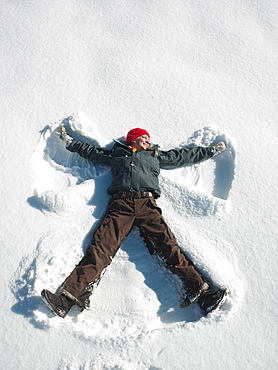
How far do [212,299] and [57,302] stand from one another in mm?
908

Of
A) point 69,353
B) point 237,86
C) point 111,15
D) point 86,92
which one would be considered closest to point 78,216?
point 69,353

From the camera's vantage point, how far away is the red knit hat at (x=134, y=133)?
104 inches

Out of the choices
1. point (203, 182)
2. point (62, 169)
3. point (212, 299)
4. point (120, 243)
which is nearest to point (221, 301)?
point (212, 299)

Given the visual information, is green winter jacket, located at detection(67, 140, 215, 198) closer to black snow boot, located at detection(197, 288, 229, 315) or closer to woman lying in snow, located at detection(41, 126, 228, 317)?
woman lying in snow, located at detection(41, 126, 228, 317)

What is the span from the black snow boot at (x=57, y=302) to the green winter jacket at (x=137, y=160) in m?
0.77

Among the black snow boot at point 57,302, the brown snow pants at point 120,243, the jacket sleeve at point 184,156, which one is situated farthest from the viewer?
the jacket sleeve at point 184,156

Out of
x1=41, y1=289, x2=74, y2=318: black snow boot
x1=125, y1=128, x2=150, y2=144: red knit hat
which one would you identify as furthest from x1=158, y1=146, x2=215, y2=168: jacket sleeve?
x1=41, y1=289, x2=74, y2=318: black snow boot

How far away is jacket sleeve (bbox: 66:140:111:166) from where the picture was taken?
2602 mm

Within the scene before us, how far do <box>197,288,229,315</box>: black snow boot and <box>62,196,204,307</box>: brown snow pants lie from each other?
2.7 inches

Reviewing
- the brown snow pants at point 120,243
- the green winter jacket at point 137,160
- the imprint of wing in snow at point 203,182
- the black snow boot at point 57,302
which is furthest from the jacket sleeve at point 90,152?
the black snow boot at point 57,302

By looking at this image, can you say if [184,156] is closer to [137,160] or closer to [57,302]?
[137,160]

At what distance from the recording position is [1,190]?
256cm

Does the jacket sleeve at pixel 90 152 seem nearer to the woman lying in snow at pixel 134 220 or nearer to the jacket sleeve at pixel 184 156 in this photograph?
the woman lying in snow at pixel 134 220

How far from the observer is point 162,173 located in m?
2.62
